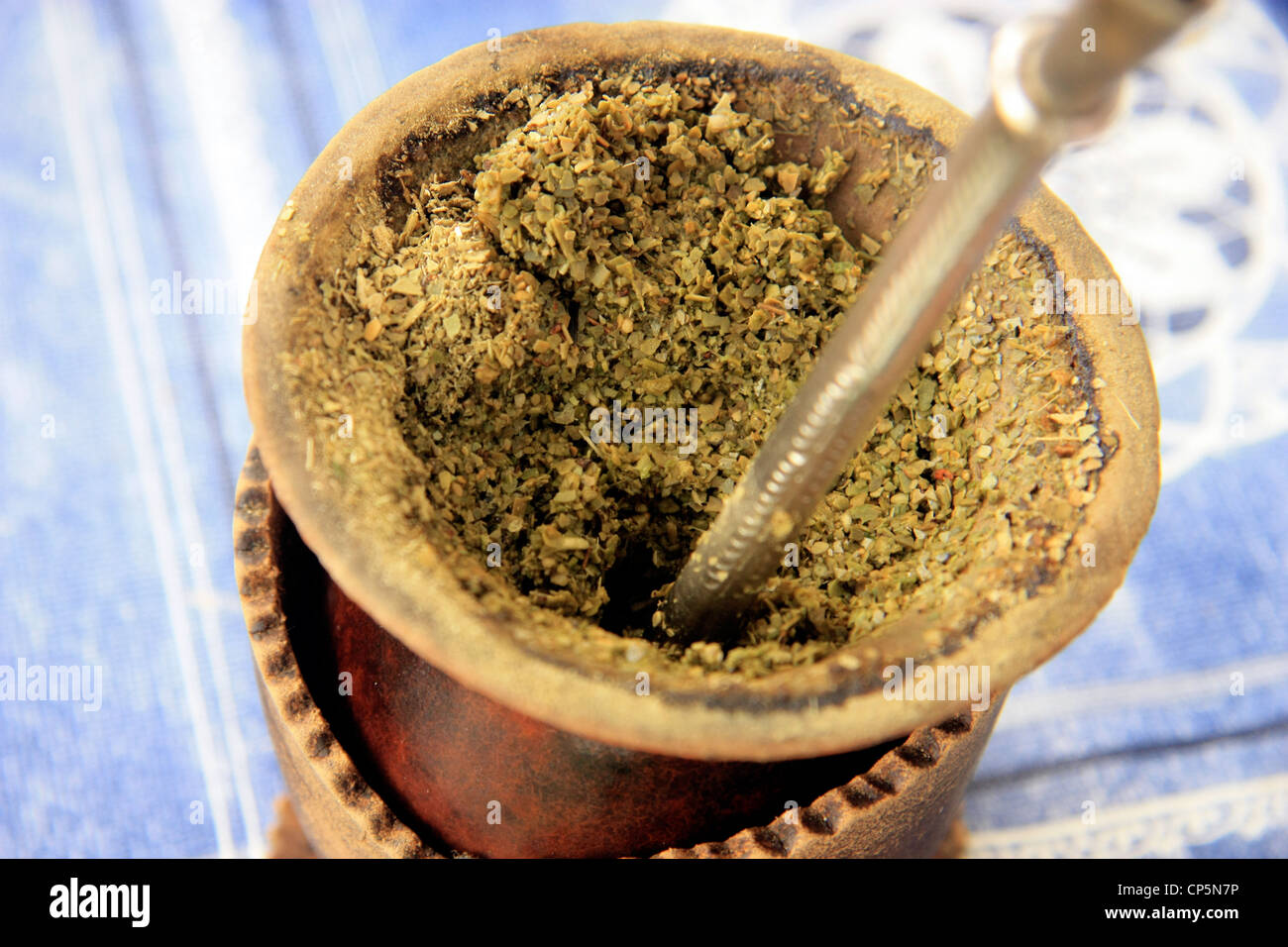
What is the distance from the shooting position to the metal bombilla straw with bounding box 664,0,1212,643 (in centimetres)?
60

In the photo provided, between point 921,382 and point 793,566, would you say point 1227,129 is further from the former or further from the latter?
point 793,566

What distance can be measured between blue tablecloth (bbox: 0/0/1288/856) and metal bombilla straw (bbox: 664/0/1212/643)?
1134 mm

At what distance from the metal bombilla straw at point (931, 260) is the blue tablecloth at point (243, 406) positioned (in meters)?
1.13

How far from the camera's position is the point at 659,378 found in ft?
3.83

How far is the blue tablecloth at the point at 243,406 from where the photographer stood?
181cm

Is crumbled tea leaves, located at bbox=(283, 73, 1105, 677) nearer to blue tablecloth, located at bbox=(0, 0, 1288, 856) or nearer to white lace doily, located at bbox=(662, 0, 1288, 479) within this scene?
blue tablecloth, located at bbox=(0, 0, 1288, 856)

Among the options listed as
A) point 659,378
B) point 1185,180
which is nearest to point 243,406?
point 659,378

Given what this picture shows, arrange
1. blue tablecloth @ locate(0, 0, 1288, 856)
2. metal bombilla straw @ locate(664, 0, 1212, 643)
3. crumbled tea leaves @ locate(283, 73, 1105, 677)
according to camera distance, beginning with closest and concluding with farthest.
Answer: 1. metal bombilla straw @ locate(664, 0, 1212, 643)
2. crumbled tea leaves @ locate(283, 73, 1105, 677)
3. blue tablecloth @ locate(0, 0, 1288, 856)

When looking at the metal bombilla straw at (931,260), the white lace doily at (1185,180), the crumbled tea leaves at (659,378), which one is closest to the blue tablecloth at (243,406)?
the white lace doily at (1185,180)

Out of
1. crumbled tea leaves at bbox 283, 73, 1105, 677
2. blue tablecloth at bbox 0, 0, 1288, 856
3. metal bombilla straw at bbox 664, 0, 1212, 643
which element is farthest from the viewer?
blue tablecloth at bbox 0, 0, 1288, 856

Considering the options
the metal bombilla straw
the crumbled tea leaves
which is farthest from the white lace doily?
the metal bombilla straw

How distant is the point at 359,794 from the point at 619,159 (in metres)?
0.69

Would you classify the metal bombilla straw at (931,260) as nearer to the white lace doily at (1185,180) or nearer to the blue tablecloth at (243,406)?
the blue tablecloth at (243,406)

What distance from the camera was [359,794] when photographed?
107 centimetres
